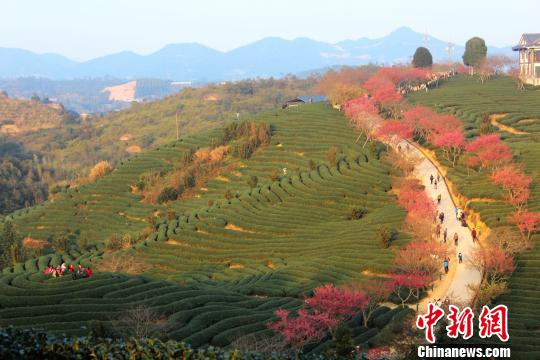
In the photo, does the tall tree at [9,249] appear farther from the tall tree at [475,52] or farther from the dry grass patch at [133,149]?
the dry grass patch at [133,149]

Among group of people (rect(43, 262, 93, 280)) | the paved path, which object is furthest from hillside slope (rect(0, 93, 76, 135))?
group of people (rect(43, 262, 93, 280))

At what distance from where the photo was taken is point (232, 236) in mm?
53344

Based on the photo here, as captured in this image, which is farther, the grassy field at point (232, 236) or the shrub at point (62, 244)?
the shrub at point (62, 244)

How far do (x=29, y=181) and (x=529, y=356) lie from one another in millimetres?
111733

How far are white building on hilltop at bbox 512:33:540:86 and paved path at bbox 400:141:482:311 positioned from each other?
48296 millimetres

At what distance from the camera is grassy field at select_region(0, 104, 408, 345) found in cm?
3319

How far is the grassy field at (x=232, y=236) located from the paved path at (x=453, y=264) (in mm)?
3230

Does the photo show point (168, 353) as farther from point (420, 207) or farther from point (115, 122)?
point (115, 122)

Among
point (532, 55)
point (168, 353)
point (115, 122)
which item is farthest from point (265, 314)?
point (115, 122)

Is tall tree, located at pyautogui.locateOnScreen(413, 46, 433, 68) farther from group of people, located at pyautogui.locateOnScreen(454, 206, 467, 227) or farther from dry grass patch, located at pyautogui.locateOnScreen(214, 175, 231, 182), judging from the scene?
group of people, located at pyautogui.locateOnScreen(454, 206, 467, 227)

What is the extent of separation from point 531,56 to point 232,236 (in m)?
69.2

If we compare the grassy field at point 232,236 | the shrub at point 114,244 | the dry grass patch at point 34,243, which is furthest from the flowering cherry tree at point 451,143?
the dry grass patch at point 34,243

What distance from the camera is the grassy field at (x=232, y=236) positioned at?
1307 inches

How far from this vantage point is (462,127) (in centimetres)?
7256
